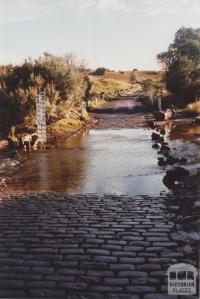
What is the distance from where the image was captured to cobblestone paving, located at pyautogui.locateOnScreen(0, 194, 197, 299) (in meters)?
4.72

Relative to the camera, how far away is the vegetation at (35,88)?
20.8m

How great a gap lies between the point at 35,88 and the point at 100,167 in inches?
389

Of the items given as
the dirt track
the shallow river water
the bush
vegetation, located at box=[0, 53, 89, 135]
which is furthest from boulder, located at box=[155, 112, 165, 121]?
the bush

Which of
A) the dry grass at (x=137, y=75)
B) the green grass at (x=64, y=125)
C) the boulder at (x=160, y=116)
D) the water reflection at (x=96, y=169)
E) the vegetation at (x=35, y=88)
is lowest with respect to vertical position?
the water reflection at (x=96, y=169)

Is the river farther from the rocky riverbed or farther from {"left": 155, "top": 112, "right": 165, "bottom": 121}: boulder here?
{"left": 155, "top": 112, "right": 165, "bottom": 121}: boulder

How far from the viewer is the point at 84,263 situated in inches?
212

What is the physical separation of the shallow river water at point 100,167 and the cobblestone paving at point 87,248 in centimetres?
131

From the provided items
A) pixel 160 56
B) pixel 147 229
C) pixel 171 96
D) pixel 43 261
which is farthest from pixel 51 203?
pixel 160 56

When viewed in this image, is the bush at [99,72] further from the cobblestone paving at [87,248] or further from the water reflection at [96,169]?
the cobblestone paving at [87,248]

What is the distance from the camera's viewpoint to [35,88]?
2139 cm

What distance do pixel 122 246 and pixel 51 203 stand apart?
Result: 3.03m

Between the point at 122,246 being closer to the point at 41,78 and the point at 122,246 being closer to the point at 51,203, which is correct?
the point at 51,203

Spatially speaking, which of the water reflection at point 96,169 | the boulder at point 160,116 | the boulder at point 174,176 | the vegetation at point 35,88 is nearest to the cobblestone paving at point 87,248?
the water reflection at point 96,169

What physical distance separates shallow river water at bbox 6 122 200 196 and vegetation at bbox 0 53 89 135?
10.4 feet
